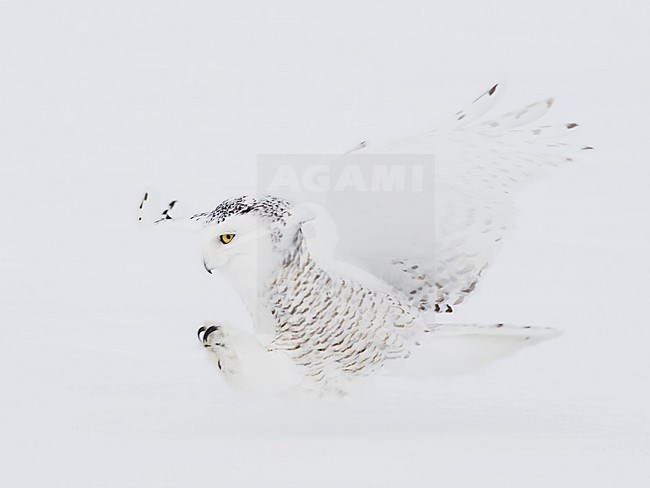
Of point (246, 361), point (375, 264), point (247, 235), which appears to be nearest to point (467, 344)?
point (375, 264)

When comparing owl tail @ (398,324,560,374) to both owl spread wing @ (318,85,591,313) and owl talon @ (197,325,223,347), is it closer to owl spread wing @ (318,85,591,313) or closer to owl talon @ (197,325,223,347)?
owl spread wing @ (318,85,591,313)

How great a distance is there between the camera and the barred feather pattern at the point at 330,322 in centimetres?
413

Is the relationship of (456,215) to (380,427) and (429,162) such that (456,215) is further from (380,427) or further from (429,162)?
(380,427)

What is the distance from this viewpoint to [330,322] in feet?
13.7

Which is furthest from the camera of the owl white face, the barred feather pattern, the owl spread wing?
the owl spread wing

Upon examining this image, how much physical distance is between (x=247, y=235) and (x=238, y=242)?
4 centimetres

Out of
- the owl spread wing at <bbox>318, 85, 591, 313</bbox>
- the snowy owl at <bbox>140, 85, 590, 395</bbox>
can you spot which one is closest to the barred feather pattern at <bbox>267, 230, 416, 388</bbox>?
the snowy owl at <bbox>140, 85, 590, 395</bbox>

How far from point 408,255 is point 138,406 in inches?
43.2

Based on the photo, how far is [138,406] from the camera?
4.46 metres

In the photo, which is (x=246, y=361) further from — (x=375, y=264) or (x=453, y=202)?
(x=453, y=202)

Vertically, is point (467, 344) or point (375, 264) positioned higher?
point (375, 264)

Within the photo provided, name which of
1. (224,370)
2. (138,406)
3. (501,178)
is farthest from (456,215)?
(138,406)

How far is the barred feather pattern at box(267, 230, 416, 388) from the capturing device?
413cm

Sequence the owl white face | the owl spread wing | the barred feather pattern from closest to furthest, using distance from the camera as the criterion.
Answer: the owl white face
the barred feather pattern
the owl spread wing
